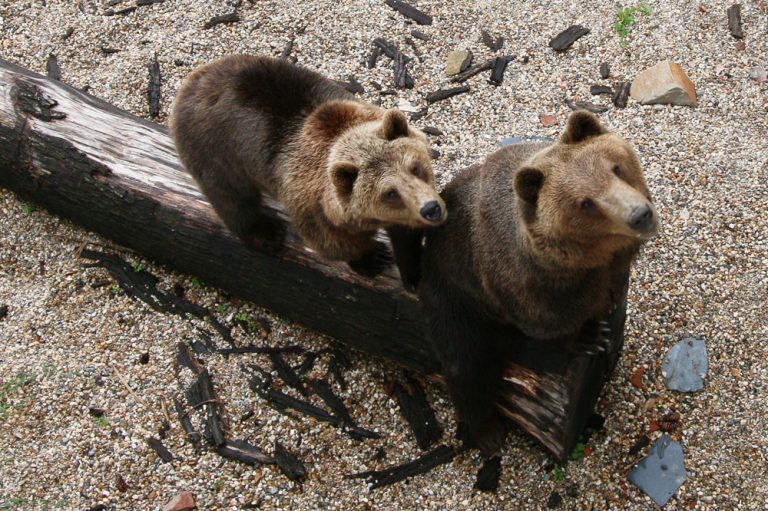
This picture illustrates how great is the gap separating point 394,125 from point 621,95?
10.1 ft

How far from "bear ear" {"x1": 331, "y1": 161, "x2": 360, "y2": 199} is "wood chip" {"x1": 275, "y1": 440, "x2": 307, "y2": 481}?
1844 millimetres

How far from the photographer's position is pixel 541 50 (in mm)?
7543

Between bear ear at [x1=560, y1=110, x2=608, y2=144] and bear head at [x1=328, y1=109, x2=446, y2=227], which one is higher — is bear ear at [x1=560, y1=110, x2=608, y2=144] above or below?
above

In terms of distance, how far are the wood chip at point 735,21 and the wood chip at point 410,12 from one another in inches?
111

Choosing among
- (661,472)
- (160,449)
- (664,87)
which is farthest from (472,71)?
(160,449)

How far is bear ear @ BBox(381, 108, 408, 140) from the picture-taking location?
4.74m

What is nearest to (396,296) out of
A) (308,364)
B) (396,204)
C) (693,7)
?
(396,204)

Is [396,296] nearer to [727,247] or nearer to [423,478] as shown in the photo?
[423,478]

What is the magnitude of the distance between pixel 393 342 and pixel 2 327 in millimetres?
3224

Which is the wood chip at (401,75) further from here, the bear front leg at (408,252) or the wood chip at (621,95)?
the bear front leg at (408,252)

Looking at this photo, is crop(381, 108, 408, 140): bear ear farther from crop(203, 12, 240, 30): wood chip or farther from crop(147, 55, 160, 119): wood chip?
crop(203, 12, 240, 30): wood chip

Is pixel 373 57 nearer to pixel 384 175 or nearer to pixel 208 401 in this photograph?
pixel 384 175

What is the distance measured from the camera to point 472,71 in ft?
24.5

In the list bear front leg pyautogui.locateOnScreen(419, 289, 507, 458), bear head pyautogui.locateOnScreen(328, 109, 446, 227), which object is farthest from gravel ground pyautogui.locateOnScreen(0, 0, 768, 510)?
bear head pyautogui.locateOnScreen(328, 109, 446, 227)
